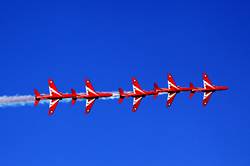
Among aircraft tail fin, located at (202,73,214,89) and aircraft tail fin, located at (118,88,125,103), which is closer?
aircraft tail fin, located at (118,88,125,103)

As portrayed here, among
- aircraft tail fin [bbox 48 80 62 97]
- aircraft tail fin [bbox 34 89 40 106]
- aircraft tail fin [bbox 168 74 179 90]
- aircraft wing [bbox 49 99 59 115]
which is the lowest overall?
aircraft wing [bbox 49 99 59 115]

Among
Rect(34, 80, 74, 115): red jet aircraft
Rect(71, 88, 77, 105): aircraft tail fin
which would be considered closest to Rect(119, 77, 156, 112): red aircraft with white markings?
Rect(71, 88, 77, 105): aircraft tail fin

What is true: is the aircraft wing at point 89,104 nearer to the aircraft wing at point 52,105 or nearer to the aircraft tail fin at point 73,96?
the aircraft tail fin at point 73,96

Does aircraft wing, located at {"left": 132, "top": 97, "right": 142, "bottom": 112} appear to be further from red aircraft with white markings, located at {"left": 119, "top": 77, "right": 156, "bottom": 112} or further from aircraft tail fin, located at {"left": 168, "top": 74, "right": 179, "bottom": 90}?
aircraft tail fin, located at {"left": 168, "top": 74, "right": 179, "bottom": 90}

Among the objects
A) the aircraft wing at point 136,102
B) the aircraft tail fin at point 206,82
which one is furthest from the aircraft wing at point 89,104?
the aircraft tail fin at point 206,82

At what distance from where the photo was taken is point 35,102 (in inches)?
5984

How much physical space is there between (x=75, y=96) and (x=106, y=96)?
7.23 meters

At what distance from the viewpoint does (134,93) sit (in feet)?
521

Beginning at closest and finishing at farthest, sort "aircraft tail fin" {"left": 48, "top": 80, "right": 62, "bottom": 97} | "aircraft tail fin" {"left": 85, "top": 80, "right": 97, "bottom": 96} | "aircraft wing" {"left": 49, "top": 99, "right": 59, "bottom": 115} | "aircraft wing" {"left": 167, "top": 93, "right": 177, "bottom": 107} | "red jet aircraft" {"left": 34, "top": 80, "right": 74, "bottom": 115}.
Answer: "aircraft wing" {"left": 49, "top": 99, "right": 59, "bottom": 115} → "red jet aircraft" {"left": 34, "top": 80, "right": 74, "bottom": 115} → "aircraft tail fin" {"left": 48, "top": 80, "right": 62, "bottom": 97} → "aircraft tail fin" {"left": 85, "top": 80, "right": 97, "bottom": 96} → "aircraft wing" {"left": 167, "top": 93, "right": 177, "bottom": 107}

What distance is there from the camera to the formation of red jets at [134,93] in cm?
15325

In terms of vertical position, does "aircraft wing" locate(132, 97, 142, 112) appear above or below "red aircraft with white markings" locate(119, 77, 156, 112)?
below

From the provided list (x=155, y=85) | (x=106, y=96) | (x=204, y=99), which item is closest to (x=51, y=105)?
(x=106, y=96)

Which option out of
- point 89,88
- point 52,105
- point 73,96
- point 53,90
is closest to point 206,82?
point 89,88

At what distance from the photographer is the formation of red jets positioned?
153250 mm
